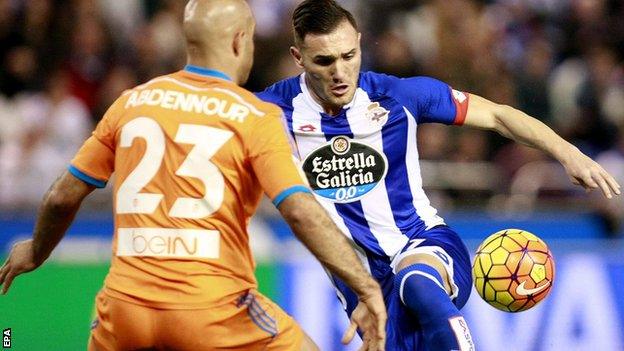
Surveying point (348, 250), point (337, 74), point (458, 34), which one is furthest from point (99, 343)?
point (458, 34)

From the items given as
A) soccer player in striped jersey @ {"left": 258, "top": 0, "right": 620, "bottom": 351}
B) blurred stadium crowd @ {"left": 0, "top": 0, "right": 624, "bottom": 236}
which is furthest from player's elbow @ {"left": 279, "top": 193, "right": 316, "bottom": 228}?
blurred stadium crowd @ {"left": 0, "top": 0, "right": 624, "bottom": 236}

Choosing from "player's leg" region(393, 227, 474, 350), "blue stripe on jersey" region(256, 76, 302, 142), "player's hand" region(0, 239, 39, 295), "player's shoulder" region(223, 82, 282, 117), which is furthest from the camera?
"blue stripe on jersey" region(256, 76, 302, 142)

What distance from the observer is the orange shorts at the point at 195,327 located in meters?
5.05

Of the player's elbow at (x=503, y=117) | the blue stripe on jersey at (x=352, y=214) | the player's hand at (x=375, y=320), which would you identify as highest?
the player's elbow at (x=503, y=117)

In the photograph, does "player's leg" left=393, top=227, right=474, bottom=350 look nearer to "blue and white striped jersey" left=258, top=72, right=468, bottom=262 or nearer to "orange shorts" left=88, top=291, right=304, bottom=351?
"blue and white striped jersey" left=258, top=72, right=468, bottom=262

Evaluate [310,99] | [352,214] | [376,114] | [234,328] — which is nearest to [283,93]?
[310,99]

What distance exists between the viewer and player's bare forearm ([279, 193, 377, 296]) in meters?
5.02

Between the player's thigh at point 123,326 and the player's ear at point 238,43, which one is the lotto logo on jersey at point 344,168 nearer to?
the player's ear at point 238,43

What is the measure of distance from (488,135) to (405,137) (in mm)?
5662

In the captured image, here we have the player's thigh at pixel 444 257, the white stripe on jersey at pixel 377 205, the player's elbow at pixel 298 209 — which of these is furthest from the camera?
the white stripe on jersey at pixel 377 205

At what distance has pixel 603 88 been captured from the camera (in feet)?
43.9

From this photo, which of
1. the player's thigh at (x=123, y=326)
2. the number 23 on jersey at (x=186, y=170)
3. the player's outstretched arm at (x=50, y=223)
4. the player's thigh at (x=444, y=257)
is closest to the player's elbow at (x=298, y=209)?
the number 23 on jersey at (x=186, y=170)

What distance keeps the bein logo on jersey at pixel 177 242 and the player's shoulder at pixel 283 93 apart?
198cm

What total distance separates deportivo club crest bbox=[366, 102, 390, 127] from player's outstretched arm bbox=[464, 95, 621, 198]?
0.47m
